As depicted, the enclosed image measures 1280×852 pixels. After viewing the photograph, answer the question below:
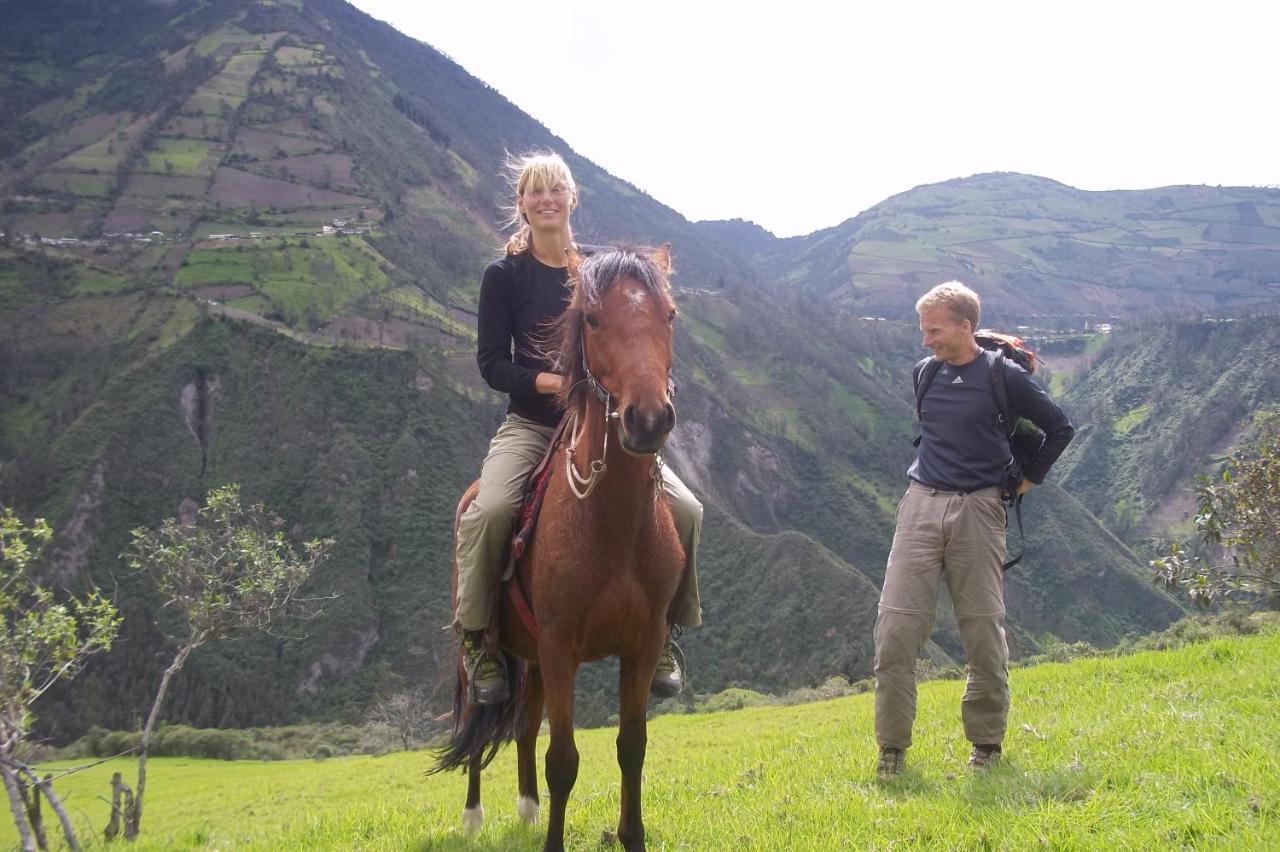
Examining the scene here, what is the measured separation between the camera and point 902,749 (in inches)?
204

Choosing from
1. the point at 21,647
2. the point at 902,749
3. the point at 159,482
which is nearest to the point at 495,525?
the point at 902,749

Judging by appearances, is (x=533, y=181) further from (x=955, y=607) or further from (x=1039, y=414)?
(x=955, y=607)

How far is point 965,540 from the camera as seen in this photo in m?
5.12

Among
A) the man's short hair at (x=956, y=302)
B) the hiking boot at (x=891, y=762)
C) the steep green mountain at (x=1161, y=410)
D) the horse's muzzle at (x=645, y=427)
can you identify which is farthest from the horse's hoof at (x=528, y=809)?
the steep green mountain at (x=1161, y=410)

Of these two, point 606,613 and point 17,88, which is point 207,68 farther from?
point 606,613

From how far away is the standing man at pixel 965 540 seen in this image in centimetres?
511

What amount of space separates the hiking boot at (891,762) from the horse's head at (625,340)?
324 centimetres

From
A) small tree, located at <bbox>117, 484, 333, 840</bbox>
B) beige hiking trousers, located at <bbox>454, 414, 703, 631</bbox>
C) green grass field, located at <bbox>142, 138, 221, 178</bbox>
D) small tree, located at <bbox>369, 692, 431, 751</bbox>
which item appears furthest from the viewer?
green grass field, located at <bbox>142, 138, 221, 178</bbox>

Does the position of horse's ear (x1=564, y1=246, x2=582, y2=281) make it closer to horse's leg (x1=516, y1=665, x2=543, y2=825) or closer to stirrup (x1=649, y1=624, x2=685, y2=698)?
stirrup (x1=649, y1=624, x2=685, y2=698)

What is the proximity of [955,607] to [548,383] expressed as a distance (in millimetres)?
3238

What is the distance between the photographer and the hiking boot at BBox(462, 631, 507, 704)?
5.07m

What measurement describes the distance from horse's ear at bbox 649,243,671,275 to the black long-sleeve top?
2.62ft

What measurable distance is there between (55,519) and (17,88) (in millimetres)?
160276

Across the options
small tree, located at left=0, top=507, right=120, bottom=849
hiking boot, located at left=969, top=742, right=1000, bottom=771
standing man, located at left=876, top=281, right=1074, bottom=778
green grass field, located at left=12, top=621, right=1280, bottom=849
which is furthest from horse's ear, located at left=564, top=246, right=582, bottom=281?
small tree, located at left=0, top=507, right=120, bottom=849
